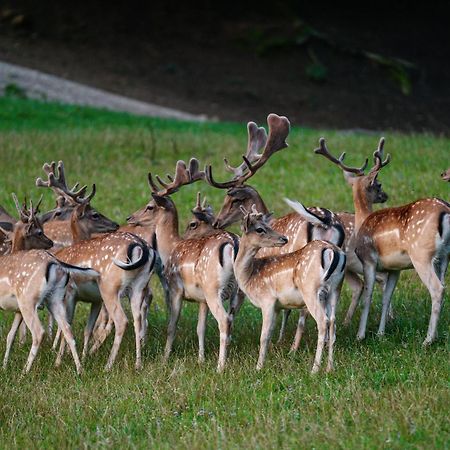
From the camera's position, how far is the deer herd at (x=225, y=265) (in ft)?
27.0

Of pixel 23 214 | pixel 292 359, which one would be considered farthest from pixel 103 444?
pixel 23 214

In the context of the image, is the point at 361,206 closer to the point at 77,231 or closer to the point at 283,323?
the point at 283,323

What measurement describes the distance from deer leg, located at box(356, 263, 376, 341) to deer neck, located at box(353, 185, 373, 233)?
606 mm

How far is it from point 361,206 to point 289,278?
5.65 feet

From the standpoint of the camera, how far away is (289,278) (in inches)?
322

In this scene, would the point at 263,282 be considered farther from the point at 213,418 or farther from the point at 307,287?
the point at 213,418

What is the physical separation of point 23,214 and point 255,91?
18.6m

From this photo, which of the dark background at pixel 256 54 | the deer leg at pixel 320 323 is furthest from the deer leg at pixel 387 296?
the dark background at pixel 256 54

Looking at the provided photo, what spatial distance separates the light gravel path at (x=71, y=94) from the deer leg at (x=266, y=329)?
15767mm

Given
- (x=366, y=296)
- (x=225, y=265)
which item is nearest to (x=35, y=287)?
(x=225, y=265)

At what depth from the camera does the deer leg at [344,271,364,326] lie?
31.4 ft

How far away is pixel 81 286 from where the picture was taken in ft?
29.6

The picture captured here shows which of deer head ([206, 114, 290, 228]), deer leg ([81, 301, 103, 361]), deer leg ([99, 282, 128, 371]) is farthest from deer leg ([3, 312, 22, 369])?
deer head ([206, 114, 290, 228])

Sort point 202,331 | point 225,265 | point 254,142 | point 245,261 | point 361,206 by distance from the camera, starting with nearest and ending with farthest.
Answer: point 245,261 < point 225,265 < point 202,331 < point 361,206 < point 254,142
